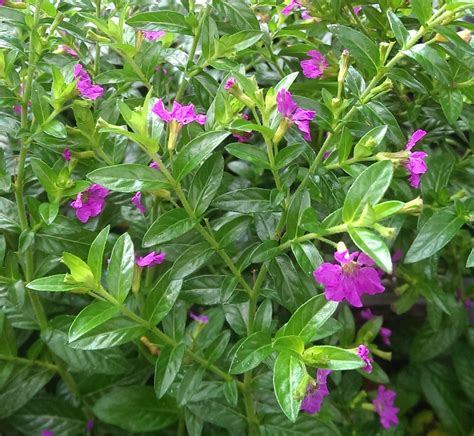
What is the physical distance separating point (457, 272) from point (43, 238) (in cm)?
87

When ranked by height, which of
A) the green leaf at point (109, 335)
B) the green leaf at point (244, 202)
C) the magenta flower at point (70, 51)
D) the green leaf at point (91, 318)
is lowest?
the green leaf at point (109, 335)

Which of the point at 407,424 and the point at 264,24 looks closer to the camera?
the point at 264,24

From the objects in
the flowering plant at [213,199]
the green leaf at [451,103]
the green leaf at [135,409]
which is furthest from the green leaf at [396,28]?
the green leaf at [135,409]

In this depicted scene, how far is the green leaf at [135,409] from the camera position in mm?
976

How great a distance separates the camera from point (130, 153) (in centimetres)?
98

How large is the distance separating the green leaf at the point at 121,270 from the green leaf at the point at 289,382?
0.71 ft

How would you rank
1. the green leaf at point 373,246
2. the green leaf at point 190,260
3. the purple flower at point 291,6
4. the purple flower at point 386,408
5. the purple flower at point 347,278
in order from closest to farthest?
the green leaf at point 373,246 → the purple flower at point 347,278 → the green leaf at point 190,260 → the purple flower at point 291,6 → the purple flower at point 386,408

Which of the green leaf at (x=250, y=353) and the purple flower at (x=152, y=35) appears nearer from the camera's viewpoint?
the green leaf at (x=250, y=353)

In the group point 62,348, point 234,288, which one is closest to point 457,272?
point 234,288

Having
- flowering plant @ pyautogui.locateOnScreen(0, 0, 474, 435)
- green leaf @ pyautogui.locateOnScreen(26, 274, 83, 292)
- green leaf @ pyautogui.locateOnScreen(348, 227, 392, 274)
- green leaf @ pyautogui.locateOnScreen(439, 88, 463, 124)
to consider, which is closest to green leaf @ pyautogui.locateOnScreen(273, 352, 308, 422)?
flowering plant @ pyautogui.locateOnScreen(0, 0, 474, 435)

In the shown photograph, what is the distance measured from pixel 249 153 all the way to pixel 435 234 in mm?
311

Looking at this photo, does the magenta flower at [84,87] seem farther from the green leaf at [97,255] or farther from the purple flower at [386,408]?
the purple flower at [386,408]

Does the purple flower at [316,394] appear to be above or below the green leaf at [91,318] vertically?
below

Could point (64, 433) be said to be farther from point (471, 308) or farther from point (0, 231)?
point (471, 308)
